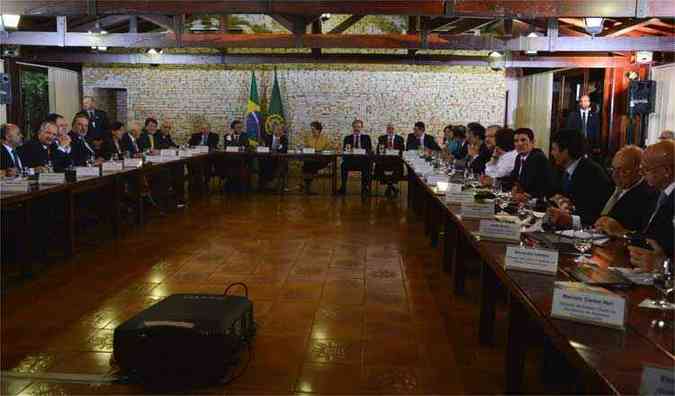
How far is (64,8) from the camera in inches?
235

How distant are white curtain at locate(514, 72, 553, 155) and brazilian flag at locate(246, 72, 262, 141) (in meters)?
6.38

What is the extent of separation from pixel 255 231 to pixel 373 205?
255 cm

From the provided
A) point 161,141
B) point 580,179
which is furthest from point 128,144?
point 580,179

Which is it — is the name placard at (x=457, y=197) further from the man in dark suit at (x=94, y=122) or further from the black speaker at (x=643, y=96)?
the man in dark suit at (x=94, y=122)

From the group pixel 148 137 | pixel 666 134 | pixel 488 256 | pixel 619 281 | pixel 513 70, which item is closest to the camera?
pixel 619 281

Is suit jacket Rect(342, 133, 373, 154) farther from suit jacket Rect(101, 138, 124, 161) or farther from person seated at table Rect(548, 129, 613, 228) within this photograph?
person seated at table Rect(548, 129, 613, 228)

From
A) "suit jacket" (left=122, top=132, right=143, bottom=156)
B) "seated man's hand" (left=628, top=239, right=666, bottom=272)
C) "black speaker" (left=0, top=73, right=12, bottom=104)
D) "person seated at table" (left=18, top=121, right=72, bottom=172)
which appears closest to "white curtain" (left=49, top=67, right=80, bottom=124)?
"black speaker" (left=0, top=73, right=12, bottom=104)

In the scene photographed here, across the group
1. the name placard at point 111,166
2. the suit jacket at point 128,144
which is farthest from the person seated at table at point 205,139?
the name placard at point 111,166

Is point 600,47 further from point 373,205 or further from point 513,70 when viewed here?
point 513,70

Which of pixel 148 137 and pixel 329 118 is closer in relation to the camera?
pixel 148 137

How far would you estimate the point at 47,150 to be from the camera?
21.6 ft

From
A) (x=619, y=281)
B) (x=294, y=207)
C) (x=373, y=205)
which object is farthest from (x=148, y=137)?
(x=619, y=281)

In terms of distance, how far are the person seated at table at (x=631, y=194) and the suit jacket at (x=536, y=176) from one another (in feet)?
5.49

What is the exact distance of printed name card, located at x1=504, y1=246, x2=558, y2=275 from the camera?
2.55 metres
